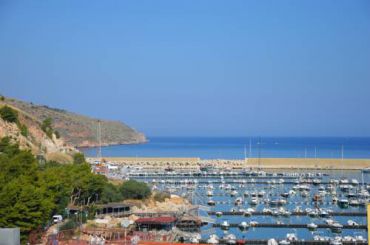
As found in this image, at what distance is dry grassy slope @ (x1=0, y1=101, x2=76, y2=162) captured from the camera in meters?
47.5

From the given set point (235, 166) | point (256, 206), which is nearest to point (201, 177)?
point (235, 166)

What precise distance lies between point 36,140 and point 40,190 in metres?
30.0

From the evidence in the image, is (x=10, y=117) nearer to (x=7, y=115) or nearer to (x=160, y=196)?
(x=7, y=115)

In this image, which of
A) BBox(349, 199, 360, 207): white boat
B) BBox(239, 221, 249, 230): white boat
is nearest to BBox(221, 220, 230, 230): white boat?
BBox(239, 221, 249, 230): white boat

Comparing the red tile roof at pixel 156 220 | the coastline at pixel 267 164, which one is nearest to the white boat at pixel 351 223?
the red tile roof at pixel 156 220

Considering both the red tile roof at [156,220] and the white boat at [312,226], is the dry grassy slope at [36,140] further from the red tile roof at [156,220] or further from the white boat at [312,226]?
the white boat at [312,226]

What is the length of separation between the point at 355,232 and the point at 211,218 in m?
8.92

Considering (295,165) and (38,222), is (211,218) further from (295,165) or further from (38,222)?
(295,165)

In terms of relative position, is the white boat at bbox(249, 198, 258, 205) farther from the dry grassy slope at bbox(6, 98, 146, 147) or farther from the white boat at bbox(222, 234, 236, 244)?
the dry grassy slope at bbox(6, 98, 146, 147)

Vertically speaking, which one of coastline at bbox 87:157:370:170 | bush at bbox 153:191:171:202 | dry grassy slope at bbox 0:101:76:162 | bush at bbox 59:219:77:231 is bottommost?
bush at bbox 59:219:77:231

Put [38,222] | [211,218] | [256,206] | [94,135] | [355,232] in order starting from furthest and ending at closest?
[94,135] < [256,206] < [211,218] < [355,232] < [38,222]

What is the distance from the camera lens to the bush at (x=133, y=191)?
41.6m

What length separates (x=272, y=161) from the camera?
289 feet

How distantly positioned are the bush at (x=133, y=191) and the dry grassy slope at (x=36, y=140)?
363 inches
